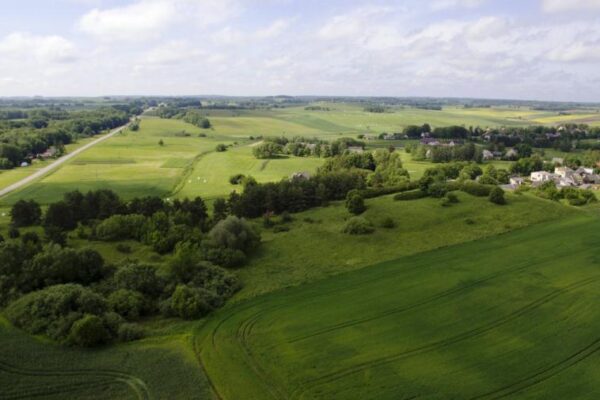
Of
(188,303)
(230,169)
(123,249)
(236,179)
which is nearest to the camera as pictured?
(188,303)

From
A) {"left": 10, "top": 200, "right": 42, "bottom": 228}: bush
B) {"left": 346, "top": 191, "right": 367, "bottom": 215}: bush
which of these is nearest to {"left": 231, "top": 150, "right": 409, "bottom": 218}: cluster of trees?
{"left": 346, "top": 191, "right": 367, "bottom": 215}: bush

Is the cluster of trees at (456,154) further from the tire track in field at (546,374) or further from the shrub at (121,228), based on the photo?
the tire track in field at (546,374)

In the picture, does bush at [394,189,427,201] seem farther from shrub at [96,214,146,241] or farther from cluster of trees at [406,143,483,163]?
cluster of trees at [406,143,483,163]

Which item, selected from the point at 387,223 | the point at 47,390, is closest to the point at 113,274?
the point at 47,390

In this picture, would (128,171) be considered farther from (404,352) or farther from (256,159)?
(404,352)

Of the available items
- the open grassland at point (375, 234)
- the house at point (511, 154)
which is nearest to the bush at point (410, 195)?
the open grassland at point (375, 234)

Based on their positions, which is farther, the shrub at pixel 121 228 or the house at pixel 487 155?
the house at pixel 487 155

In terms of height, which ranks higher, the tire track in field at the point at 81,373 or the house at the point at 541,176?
the house at the point at 541,176

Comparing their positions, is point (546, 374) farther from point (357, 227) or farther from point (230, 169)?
point (230, 169)
